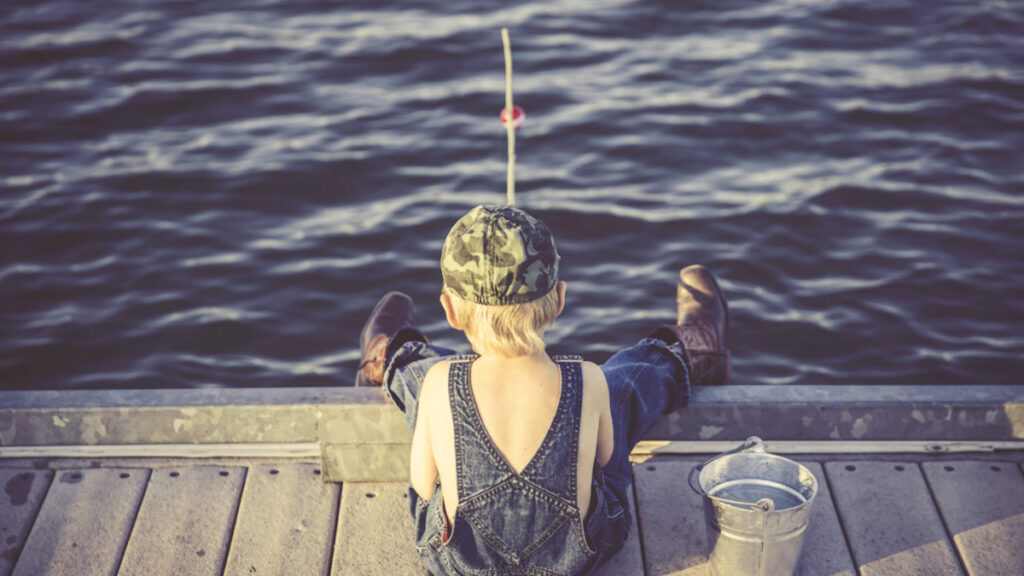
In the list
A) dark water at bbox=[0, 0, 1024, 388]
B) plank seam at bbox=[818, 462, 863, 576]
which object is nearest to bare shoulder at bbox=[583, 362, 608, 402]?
plank seam at bbox=[818, 462, 863, 576]

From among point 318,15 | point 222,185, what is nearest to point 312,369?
point 222,185

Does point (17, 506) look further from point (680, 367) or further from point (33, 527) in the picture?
point (680, 367)

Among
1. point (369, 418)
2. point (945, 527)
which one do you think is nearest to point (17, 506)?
point (369, 418)

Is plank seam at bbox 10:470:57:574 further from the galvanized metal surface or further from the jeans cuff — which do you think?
the jeans cuff

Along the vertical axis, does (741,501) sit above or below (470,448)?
below

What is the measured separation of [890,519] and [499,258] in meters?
1.41

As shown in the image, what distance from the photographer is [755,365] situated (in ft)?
15.9

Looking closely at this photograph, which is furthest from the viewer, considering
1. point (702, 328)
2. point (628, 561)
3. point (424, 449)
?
point (702, 328)

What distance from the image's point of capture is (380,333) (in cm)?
354

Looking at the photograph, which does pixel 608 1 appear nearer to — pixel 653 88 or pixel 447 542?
pixel 653 88

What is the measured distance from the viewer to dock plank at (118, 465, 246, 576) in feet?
8.96

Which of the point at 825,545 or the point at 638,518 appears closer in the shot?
the point at 825,545

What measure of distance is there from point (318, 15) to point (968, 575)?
676 cm

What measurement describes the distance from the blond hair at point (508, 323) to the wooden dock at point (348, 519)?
0.73m
